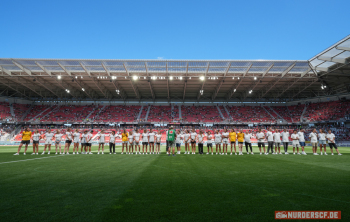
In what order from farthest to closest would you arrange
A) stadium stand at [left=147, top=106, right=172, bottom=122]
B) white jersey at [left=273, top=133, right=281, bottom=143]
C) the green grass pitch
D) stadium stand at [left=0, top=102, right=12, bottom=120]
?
1. stadium stand at [left=147, top=106, right=172, bottom=122]
2. stadium stand at [left=0, top=102, right=12, bottom=120]
3. white jersey at [left=273, top=133, right=281, bottom=143]
4. the green grass pitch

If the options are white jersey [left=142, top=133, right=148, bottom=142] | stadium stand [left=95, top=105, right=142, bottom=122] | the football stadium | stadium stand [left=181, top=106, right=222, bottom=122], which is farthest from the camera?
stadium stand [left=181, top=106, right=222, bottom=122]

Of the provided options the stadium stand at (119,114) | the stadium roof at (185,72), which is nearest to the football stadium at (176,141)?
the stadium roof at (185,72)

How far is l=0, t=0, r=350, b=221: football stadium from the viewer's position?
9.44ft

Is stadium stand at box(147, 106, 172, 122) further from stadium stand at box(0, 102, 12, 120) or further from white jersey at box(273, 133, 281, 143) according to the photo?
white jersey at box(273, 133, 281, 143)

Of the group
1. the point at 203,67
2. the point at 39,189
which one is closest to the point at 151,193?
the point at 39,189

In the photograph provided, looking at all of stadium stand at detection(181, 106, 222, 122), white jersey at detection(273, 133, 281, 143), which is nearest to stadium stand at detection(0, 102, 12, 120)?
stadium stand at detection(181, 106, 222, 122)

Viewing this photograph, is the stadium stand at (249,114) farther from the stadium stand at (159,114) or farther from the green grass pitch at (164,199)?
the green grass pitch at (164,199)

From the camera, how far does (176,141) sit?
1255cm

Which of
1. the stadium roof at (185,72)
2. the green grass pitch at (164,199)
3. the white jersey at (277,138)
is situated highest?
the stadium roof at (185,72)

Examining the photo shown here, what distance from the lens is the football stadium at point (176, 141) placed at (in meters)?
→ 2.88

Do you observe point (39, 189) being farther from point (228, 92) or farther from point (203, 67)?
point (228, 92)

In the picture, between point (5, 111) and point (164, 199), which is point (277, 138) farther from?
point (5, 111)

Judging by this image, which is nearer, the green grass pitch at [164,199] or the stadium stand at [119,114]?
the green grass pitch at [164,199]

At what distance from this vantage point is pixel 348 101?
111 feet
